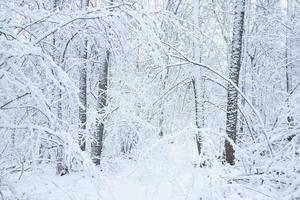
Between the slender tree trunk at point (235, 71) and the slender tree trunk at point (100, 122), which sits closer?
the slender tree trunk at point (235, 71)

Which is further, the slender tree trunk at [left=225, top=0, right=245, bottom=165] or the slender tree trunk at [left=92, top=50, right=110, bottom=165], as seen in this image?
the slender tree trunk at [left=92, top=50, right=110, bottom=165]

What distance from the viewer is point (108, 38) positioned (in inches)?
207

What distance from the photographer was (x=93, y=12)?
5008 millimetres

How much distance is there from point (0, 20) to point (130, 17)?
1839mm

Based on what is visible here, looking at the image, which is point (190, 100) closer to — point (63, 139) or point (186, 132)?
point (186, 132)

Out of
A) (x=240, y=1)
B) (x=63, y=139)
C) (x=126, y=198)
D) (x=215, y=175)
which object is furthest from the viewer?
(x=240, y=1)

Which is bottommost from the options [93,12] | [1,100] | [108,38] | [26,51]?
[1,100]

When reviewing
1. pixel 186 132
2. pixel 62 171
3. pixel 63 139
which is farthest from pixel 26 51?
pixel 62 171

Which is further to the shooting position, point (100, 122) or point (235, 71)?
point (100, 122)

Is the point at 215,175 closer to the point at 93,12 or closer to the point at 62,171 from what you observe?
the point at 93,12

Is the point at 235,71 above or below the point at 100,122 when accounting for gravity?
above

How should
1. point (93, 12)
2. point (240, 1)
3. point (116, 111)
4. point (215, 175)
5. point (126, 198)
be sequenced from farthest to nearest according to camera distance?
point (116, 111), point (240, 1), point (126, 198), point (215, 175), point (93, 12)

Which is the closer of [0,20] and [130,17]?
[0,20]

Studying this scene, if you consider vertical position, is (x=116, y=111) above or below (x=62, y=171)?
above
